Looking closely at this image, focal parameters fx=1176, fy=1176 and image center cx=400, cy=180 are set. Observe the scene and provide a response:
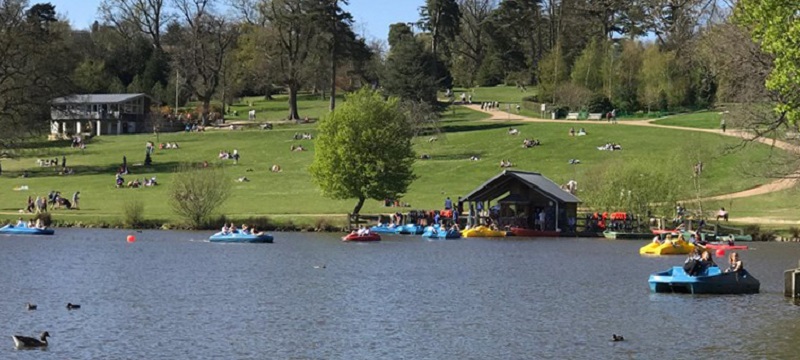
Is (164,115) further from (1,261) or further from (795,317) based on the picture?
(795,317)

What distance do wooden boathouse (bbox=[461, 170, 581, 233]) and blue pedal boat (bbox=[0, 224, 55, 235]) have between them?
28.6m

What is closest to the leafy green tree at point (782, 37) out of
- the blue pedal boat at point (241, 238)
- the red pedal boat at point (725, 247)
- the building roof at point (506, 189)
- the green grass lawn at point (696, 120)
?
the red pedal boat at point (725, 247)

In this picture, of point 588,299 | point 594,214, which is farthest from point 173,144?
point 588,299

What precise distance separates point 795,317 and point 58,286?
94.2 feet

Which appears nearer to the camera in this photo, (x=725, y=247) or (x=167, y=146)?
(x=725, y=247)

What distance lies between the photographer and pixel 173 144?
414 feet

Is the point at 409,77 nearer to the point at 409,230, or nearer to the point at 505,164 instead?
the point at 505,164

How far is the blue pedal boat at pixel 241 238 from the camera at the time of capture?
7188 centimetres

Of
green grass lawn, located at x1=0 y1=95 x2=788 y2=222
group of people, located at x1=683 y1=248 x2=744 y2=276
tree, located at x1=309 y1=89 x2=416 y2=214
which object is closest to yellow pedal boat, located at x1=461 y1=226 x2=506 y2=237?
tree, located at x1=309 y1=89 x2=416 y2=214

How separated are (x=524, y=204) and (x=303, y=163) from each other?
32849 mm

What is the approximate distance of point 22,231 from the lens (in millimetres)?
76500

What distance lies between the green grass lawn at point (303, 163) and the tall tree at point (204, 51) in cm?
1278

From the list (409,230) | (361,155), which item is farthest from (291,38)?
(409,230)

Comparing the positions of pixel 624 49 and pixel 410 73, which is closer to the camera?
pixel 410 73
